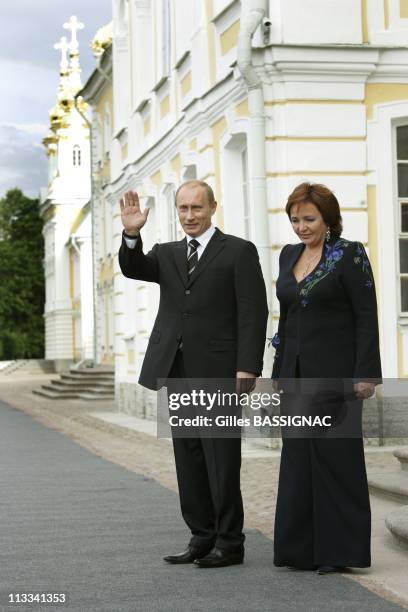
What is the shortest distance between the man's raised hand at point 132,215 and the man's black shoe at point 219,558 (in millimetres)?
1711

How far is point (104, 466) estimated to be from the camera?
46.0 feet

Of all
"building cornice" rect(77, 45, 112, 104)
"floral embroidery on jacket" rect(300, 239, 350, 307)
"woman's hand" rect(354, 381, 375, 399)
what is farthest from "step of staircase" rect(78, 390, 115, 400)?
"woman's hand" rect(354, 381, 375, 399)

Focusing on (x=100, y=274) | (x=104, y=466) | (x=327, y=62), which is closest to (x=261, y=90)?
(x=327, y=62)

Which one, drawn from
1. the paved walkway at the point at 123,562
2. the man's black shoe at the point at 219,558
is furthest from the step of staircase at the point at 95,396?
the man's black shoe at the point at 219,558

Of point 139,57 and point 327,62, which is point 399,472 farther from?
point 139,57

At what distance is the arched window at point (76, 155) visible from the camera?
6588 cm

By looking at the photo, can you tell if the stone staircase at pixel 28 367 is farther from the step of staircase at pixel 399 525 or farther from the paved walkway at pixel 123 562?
the step of staircase at pixel 399 525

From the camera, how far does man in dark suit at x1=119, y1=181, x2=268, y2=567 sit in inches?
279

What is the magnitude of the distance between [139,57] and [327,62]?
31.3 feet

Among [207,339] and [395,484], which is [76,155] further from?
[207,339]

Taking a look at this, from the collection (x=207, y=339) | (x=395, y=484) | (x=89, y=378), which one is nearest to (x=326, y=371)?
(x=207, y=339)

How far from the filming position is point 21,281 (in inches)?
2901

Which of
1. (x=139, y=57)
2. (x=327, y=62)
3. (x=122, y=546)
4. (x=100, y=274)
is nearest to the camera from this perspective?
(x=122, y=546)

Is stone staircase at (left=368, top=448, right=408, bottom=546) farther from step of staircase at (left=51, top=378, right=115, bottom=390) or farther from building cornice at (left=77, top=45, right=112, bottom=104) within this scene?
step of staircase at (left=51, top=378, right=115, bottom=390)
